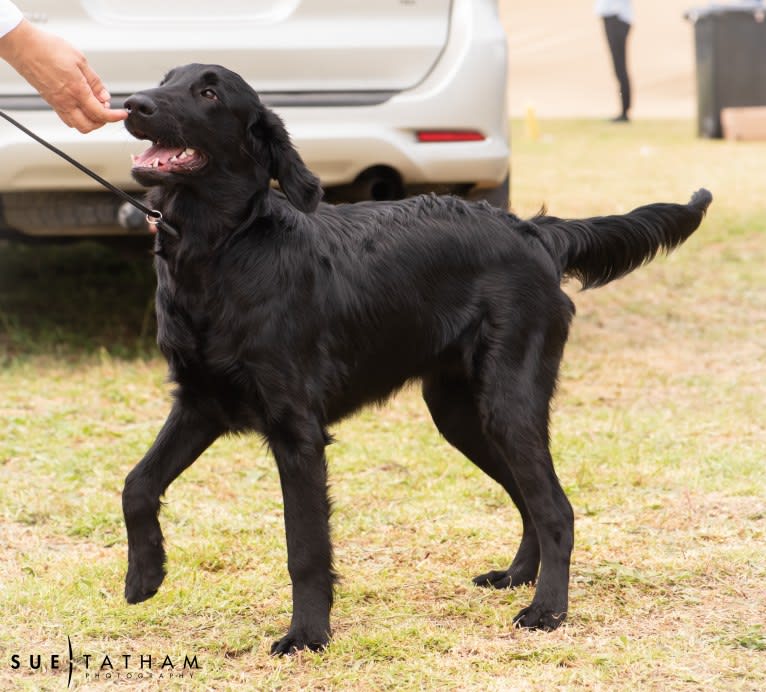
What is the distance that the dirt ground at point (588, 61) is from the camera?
22453 millimetres

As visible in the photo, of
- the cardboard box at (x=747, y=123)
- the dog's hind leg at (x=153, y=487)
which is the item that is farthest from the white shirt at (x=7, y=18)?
the cardboard box at (x=747, y=123)

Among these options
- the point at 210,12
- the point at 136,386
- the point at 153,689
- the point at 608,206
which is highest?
the point at 210,12

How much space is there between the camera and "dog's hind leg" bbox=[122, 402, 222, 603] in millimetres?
3379

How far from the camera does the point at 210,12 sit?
541 cm

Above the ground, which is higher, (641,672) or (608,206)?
(641,672)

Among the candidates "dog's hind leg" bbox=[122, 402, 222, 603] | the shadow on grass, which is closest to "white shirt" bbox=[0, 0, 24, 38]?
"dog's hind leg" bbox=[122, 402, 222, 603]

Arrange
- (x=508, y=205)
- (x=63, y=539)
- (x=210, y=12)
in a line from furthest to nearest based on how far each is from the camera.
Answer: (x=508, y=205)
(x=210, y=12)
(x=63, y=539)

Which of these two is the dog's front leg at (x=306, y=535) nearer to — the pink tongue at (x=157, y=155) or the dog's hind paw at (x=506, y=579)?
the dog's hind paw at (x=506, y=579)

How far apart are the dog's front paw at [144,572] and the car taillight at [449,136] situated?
2.57 meters

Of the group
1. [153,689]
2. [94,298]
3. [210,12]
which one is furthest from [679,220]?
[94,298]

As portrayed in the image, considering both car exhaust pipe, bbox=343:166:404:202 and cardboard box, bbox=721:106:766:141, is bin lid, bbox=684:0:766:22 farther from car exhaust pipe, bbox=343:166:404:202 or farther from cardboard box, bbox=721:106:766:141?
car exhaust pipe, bbox=343:166:404:202

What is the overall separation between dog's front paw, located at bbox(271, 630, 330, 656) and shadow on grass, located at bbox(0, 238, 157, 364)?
3135 millimetres

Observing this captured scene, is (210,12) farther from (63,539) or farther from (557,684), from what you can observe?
(557,684)

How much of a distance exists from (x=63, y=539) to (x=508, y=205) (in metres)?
2.68
